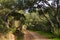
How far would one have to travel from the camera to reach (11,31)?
57.4ft

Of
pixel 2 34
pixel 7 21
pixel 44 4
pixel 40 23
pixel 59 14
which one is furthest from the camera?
pixel 40 23

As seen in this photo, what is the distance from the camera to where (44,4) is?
19641 millimetres

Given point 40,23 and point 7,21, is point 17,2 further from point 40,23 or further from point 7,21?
point 40,23

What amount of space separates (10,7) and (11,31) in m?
Result: 1.98

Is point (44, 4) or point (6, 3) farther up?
point (44, 4)

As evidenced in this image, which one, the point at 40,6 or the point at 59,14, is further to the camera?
the point at 59,14

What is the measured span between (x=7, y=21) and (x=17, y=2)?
5.62ft

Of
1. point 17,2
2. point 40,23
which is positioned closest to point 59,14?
point 17,2

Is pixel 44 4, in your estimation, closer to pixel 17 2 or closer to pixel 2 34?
pixel 17 2

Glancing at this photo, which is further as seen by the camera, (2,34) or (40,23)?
(40,23)

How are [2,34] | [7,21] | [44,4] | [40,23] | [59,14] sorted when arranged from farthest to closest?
[40,23], [59,14], [44,4], [7,21], [2,34]

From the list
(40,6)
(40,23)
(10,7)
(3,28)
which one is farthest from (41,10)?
(40,23)

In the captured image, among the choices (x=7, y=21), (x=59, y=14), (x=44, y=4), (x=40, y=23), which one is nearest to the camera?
(x=7, y=21)

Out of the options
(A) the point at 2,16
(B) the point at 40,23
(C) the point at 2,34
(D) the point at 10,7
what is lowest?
(C) the point at 2,34
